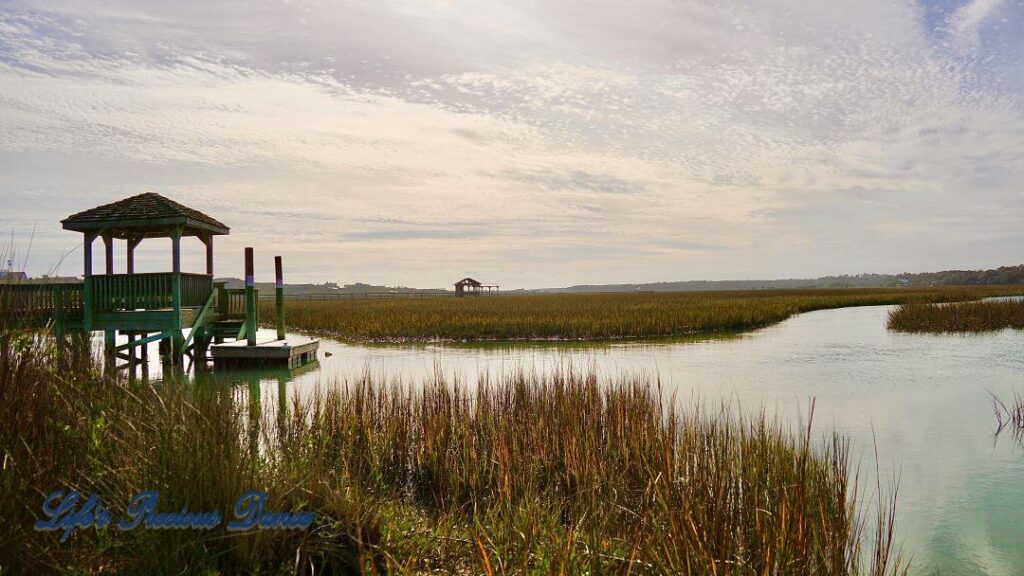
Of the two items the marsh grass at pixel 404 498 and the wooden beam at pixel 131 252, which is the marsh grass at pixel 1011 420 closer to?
the marsh grass at pixel 404 498

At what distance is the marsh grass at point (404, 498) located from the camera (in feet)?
12.8

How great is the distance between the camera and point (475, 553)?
450 centimetres

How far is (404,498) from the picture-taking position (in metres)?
6.22

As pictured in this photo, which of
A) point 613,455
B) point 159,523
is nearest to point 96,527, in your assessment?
point 159,523

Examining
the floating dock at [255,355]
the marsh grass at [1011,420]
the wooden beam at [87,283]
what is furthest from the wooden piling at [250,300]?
the marsh grass at [1011,420]

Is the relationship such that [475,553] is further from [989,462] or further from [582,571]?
[989,462]

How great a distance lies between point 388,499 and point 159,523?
225 centimetres

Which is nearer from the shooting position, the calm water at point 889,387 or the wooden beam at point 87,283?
the calm water at point 889,387

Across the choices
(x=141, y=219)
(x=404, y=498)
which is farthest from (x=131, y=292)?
(x=404, y=498)

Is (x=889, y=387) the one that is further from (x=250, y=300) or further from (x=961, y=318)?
(x=961, y=318)

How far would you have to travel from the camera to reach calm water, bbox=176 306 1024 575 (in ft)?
20.7

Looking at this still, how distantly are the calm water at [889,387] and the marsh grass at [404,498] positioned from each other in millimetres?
923

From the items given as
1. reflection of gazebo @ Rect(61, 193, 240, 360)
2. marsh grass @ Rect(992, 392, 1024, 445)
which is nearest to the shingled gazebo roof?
reflection of gazebo @ Rect(61, 193, 240, 360)

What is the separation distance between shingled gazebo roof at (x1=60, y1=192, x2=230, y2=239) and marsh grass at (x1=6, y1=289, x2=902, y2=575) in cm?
1015
